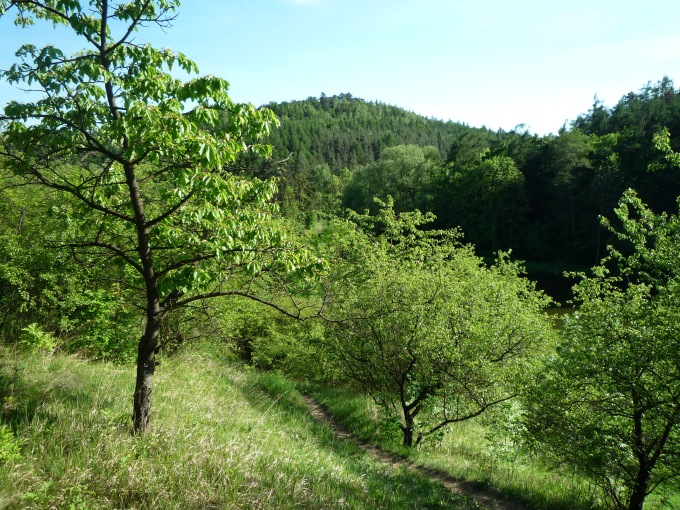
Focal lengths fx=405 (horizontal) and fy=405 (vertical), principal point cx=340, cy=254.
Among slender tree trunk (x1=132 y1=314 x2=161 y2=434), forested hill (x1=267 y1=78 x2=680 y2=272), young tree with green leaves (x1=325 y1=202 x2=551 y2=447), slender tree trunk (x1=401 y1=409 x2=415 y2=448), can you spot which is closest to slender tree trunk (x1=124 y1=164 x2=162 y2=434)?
slender tree trunk (x1=132 y1=314 x2=161 y2=434)

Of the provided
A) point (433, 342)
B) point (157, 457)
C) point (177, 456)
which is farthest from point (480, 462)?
point (157, 457)

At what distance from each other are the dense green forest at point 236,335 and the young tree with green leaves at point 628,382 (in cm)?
4

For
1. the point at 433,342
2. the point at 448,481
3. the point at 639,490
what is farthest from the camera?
the point at 433,342

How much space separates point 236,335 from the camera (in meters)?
16.4

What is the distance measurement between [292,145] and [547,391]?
151 meters

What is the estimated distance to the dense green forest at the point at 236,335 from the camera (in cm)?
402

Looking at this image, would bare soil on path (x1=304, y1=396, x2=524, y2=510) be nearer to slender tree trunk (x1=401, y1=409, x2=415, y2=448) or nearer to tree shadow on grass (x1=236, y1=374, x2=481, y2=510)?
tree shadow on grass (x1=236, y1=374, x2=481, y2=510)

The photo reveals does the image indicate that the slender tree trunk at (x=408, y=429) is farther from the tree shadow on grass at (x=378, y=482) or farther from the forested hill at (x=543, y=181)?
the forested hill at (x=543, y=181)

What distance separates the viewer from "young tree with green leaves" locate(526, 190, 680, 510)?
6.43 m

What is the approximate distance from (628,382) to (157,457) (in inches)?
279

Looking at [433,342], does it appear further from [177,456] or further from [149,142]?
[149,142]

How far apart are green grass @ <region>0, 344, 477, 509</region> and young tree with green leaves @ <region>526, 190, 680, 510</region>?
101 inches

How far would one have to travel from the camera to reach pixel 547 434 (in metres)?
7.84

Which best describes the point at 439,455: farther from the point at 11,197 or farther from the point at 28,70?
the point at 11,197
